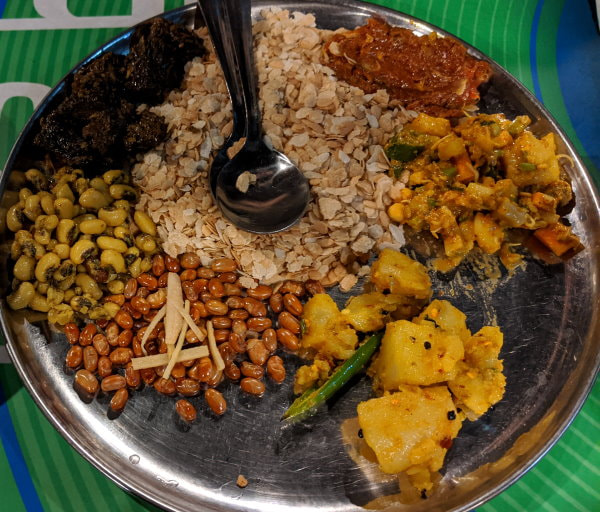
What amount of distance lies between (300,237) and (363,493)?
740 mm

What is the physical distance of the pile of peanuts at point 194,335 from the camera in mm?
1410

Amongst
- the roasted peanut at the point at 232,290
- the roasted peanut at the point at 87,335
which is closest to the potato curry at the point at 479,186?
the roasted peanut at the point at 232,290

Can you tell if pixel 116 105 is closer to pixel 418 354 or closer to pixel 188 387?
pixel 188 387

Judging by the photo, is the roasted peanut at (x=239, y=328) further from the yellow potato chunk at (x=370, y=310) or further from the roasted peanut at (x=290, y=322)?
the yellow potato chunk at (x=370, y=310)

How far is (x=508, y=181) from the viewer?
147 cm

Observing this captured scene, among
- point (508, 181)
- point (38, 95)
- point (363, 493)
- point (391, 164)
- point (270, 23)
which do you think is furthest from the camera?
point (38, 95)

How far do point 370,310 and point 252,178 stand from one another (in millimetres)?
528

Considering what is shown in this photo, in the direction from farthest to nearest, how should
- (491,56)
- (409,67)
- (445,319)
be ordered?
(491,56), (409,67), (445,319)

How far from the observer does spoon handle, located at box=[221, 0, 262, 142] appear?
151 cm

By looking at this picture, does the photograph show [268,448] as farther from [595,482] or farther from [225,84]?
[225,84]

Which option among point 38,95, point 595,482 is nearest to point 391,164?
point 595,482

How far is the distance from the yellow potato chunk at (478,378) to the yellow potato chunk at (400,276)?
203 millimetres

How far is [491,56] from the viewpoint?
1.98 m

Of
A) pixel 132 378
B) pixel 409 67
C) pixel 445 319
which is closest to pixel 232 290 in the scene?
pixel 132 378
